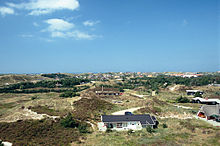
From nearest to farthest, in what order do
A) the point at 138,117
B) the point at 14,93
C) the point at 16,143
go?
the point at 16,143, the point at 138,117, the point at 14,93

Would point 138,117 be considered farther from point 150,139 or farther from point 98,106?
point 98,106

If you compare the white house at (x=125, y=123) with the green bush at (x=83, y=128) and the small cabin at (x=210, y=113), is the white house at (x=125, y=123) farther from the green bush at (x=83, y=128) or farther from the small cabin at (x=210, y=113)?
the small cabin at (x=210, y=113)

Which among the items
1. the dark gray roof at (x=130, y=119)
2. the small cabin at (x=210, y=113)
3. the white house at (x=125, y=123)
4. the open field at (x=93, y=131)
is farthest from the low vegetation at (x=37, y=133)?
the small cabin at (x=210, y=113)

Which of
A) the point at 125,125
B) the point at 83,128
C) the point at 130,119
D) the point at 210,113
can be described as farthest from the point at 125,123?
the point at 210,113

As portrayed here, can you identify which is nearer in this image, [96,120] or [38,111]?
[96,120]

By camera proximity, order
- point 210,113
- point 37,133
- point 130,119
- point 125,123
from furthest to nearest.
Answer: point 210,113 < point 130,119 < point 125,123 < point 37,133

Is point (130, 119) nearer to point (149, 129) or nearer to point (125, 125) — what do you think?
point (125, 125)

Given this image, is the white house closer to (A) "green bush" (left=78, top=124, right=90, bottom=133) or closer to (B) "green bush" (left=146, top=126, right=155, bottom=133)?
(B) "green bush" (left=146, top=126, right=155, bottom=133)

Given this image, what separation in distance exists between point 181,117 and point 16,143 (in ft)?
132

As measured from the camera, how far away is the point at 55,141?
30.0 m

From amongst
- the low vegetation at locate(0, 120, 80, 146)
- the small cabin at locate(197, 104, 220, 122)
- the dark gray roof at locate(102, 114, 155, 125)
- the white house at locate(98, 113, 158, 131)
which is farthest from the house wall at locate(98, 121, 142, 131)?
the small cabin at locate(197, 104, 220, 122)

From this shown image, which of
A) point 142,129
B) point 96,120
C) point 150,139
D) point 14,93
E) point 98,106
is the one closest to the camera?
point 150,139

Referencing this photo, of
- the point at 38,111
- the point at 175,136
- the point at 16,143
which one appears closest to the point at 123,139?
the point at 175,136

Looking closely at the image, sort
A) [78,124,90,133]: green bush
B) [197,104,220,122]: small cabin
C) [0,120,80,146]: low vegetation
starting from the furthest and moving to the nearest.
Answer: [197,104,220,122]: small cabin, [78,124,90,133]: green bush, [0,120,80,146]: low vegetation
